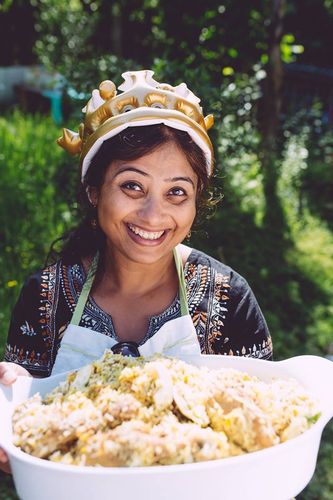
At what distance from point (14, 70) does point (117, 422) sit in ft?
46.7

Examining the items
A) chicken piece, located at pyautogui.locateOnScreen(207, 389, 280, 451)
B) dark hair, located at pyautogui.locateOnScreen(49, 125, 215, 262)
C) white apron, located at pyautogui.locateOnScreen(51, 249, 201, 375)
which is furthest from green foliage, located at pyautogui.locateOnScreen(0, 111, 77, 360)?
chicken piece, located at pyautogui.locateOnScreen(207, 389, 280, 451)

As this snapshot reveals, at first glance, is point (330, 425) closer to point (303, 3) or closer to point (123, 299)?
point (123, 299)

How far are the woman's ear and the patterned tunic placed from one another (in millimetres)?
306

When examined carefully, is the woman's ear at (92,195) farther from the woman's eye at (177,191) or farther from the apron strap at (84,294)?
the woman's eye at (177,191)

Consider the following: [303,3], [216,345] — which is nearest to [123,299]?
[216,345]

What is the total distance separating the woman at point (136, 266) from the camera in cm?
191

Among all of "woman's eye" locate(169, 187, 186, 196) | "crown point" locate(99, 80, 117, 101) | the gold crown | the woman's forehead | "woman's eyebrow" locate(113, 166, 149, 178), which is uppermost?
"crown point" locate(99, 80, 117, 101)

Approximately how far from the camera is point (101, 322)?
2.12 m

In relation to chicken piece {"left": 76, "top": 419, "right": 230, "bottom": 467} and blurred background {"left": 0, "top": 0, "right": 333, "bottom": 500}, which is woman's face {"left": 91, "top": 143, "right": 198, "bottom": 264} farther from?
blurred background {"left": 0, "top": 0, "right": 333, "bottom": 500}

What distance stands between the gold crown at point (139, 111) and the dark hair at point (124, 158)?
0.09ft

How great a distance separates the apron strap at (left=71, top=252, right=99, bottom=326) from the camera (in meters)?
2.08

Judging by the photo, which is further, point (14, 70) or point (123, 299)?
point (14, 70)

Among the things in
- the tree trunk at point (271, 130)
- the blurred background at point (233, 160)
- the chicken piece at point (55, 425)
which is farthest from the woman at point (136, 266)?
the tree trunk at point (271, 130)

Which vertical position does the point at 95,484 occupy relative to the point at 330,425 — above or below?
above
